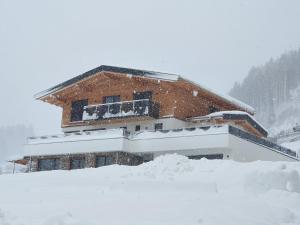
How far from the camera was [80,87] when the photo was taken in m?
35.7

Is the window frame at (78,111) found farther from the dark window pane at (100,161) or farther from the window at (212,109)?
the window at (212,109)

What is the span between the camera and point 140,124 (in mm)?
32031

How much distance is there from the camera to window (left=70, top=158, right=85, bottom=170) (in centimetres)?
3052

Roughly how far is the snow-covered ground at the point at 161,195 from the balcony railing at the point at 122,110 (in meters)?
12.7

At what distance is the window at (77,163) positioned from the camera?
30.5 meters

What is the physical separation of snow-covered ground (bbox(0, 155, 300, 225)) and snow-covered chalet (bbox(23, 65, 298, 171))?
375 inches

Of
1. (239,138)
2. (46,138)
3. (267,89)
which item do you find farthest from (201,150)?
(267,89)

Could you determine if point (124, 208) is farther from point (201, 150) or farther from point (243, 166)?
point (201, 150)

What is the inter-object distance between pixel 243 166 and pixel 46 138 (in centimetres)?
1873

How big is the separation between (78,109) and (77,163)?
622cm

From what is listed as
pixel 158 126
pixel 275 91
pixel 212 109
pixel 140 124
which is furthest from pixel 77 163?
pixel 275 91

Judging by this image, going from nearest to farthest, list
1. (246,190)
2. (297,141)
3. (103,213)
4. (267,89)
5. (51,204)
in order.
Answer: (103,213) < (51,204) < (246,190) < (297,141) < (267,89)

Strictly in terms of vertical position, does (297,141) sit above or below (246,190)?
above

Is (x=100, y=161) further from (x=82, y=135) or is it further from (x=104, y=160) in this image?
(x=82, y=135)
